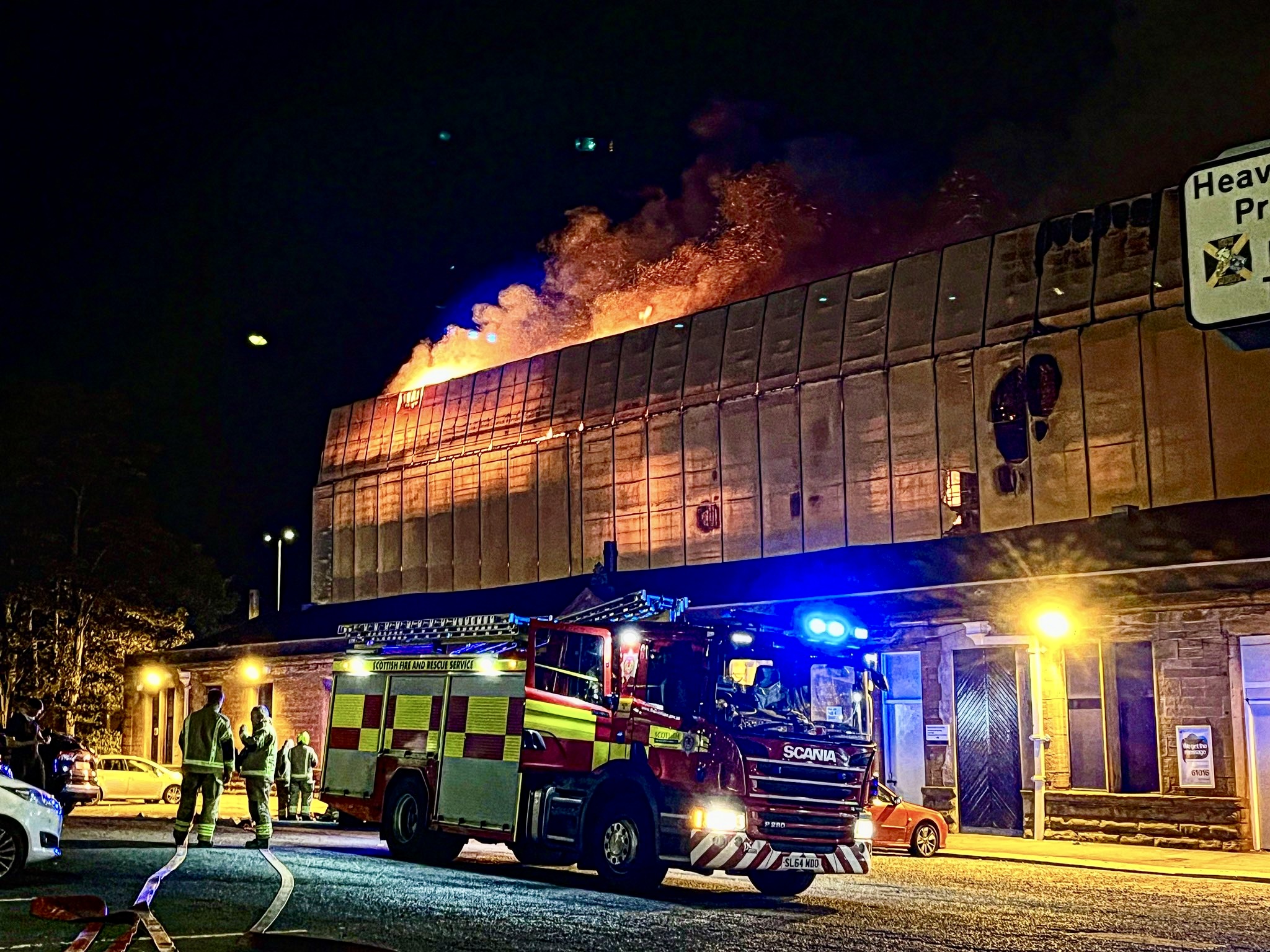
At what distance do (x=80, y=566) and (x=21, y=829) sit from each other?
2959 cm

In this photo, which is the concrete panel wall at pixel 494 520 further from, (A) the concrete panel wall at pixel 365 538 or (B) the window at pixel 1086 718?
(B) the window at pixel 1086 718

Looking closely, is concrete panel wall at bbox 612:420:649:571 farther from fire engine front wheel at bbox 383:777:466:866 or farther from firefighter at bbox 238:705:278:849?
fire engine front wheel at bbox 383:777:466:866

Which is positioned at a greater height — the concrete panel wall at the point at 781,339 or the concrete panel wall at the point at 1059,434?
the concrete panel wall at the point at 781,339

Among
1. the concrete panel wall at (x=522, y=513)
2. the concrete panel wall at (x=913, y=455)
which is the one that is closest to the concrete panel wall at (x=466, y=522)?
the concrete panel wall at (x=522, y=513)

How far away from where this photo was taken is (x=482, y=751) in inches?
605

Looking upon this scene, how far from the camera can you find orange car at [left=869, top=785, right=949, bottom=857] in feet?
61.3

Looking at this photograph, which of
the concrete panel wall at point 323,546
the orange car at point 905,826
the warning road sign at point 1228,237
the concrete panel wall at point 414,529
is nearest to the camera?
the warning road sign at point 1228,237

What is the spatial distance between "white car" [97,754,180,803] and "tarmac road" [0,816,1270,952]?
14.9 meters

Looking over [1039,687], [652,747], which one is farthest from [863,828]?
[1039,687]

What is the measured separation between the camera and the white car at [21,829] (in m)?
12.6

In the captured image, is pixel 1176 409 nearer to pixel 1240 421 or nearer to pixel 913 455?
pixel 1240 421

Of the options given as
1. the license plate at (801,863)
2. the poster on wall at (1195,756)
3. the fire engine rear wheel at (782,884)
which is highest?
the poster on wall at (1195,756)

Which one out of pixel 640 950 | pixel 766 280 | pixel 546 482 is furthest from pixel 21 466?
pixel 640 950

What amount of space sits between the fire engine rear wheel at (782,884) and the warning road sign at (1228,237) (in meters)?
10.5
